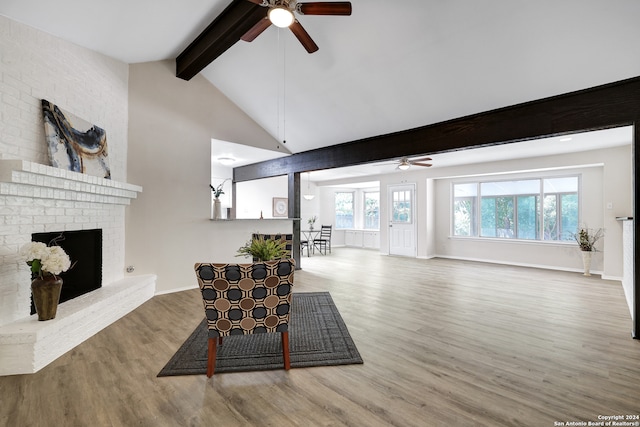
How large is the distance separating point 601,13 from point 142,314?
552 cm

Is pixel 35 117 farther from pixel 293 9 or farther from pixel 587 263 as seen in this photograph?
pixel 587 263

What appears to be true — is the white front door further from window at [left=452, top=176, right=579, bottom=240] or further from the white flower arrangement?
the white flower arrangement

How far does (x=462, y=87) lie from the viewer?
3.62 m

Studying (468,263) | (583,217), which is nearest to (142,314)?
(468,263)

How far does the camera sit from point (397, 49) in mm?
3502

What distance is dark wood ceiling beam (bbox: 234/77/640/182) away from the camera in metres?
2.98

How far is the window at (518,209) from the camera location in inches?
261

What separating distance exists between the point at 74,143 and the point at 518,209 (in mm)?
8518

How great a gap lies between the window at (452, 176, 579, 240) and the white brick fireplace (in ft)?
25.6

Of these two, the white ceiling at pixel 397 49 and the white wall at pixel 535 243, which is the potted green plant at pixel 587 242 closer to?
the white wall at pixel 535 243

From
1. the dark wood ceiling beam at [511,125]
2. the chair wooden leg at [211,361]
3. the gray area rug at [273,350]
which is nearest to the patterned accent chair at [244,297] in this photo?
the chair wooden leg at [211,361]

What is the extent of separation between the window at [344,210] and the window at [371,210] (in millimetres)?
577

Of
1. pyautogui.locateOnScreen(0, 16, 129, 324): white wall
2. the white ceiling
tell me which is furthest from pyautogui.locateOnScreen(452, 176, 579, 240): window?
pyautogui.locateOnScreen(0, 16, 129, 324): white wall

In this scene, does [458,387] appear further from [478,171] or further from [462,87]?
[478,171]
